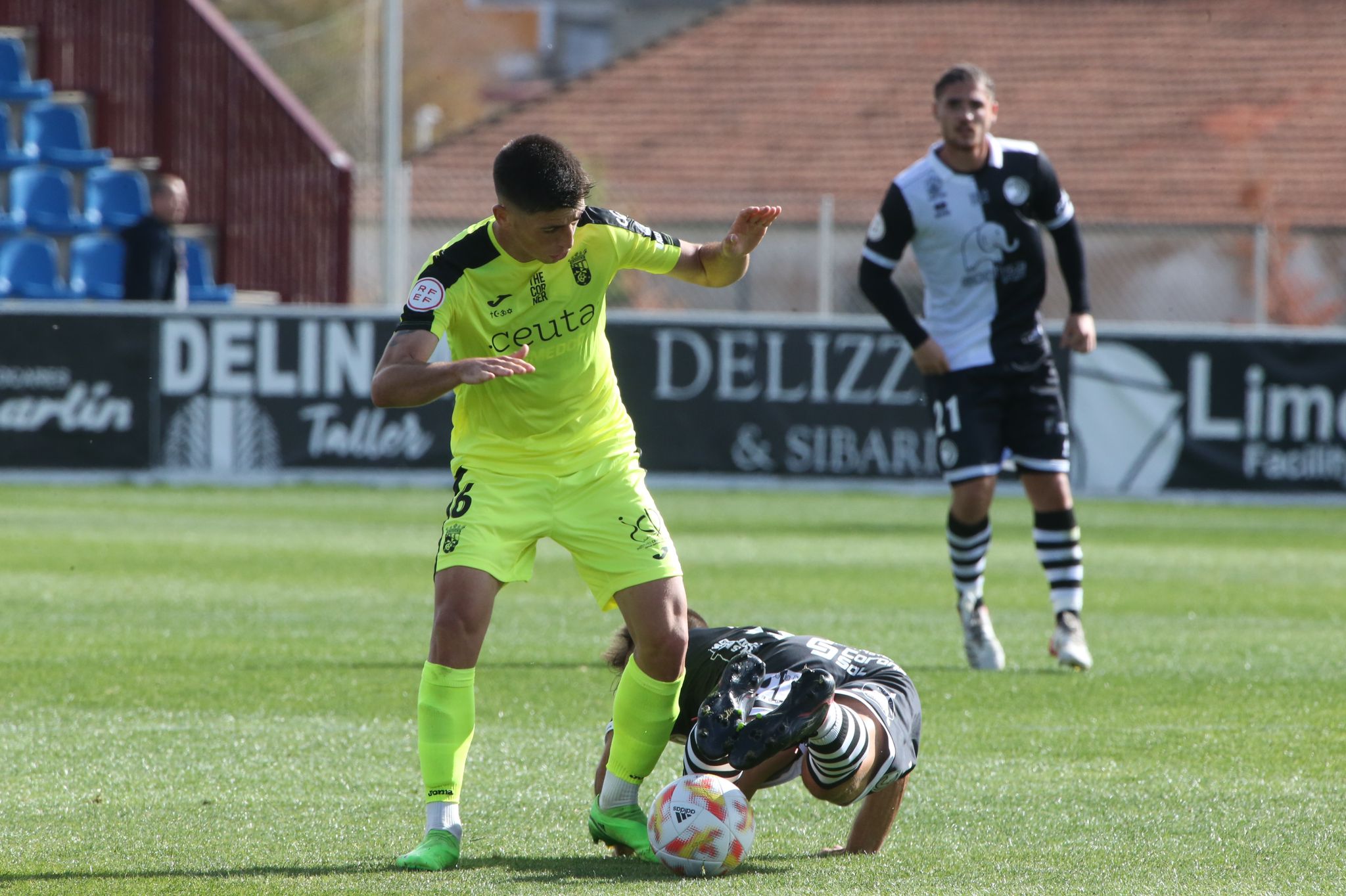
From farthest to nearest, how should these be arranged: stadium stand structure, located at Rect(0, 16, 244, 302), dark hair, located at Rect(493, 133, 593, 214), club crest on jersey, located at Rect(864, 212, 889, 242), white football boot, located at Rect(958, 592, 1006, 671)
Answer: stadium stand structure, located at Rect(0, 16, 244, 302)
club crest on jersey, located at Rect(864, 212, 889, 242)
white football boot, located at Rect(958, 592, 1006, 671)
dark hair, located at Rect(493, 133, 593, 214)

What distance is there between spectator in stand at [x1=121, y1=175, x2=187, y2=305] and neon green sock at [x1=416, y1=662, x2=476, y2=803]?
1237 centimetres

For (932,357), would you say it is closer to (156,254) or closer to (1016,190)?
(1016,190)

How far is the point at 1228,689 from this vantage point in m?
7.04

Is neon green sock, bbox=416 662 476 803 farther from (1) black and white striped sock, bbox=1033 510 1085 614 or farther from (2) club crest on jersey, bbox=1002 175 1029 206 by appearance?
(2) club crest on jersey, bbox=1002 175 1029 206

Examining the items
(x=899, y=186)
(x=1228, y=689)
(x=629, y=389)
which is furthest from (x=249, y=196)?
(x=1228, y=689)

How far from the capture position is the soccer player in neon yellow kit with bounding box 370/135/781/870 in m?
4.39

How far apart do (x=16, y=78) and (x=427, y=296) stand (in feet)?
60.4

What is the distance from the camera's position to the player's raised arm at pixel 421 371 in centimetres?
422

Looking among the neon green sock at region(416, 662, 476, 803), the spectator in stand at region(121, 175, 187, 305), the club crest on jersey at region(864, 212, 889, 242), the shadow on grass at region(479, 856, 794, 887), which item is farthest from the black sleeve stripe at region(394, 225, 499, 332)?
the spectator in stand at region(121, 175, 187, 305)

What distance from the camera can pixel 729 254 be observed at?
16.2 feet

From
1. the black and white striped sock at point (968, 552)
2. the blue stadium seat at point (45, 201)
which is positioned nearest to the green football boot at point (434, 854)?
the black and white striped sock at point (968, 552)

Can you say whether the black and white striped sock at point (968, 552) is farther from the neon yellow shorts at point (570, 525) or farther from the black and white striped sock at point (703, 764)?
the black and white striped sock at point (703, 764)

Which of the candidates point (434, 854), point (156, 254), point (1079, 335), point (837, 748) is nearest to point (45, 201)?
point (156, 254)

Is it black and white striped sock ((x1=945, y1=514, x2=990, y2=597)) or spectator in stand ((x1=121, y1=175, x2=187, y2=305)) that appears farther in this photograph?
spectator in stand ((x1=121, y1=175, x2=187, y2=305))
